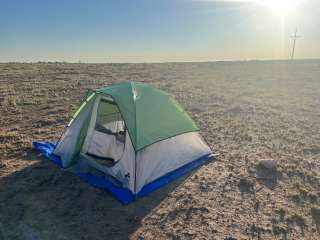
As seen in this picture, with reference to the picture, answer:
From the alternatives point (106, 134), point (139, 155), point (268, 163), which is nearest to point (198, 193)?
point (139, 155)

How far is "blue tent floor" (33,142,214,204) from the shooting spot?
618 centimetres

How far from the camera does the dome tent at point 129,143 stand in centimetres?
643

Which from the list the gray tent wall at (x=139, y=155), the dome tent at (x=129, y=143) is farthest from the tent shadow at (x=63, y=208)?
the gray tent wall at (x=139, y=155)

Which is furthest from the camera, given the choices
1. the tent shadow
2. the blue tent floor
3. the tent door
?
the tent door

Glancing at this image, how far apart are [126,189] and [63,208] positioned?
1237 mm

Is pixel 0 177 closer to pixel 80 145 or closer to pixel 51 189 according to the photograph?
pixel 51 189

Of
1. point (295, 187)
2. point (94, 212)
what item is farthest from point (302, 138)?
point (94, 212)

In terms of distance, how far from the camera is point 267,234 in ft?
17.2

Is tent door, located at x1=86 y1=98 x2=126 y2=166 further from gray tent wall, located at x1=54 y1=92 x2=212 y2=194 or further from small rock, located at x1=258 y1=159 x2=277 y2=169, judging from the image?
small rock, located at x1=258 y1=159 x2=277 y2=169

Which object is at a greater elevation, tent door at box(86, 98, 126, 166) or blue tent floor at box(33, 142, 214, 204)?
tent door at box(86, 98, 126, 166)

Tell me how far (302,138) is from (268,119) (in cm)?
221

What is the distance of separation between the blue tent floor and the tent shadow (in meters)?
0.10

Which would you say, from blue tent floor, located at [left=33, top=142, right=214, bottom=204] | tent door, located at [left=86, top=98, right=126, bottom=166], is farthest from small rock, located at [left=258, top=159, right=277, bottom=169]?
tent door, located at [left=86, top=98, right=126, bottom=166]

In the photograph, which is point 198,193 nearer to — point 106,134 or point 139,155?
point 139,155
